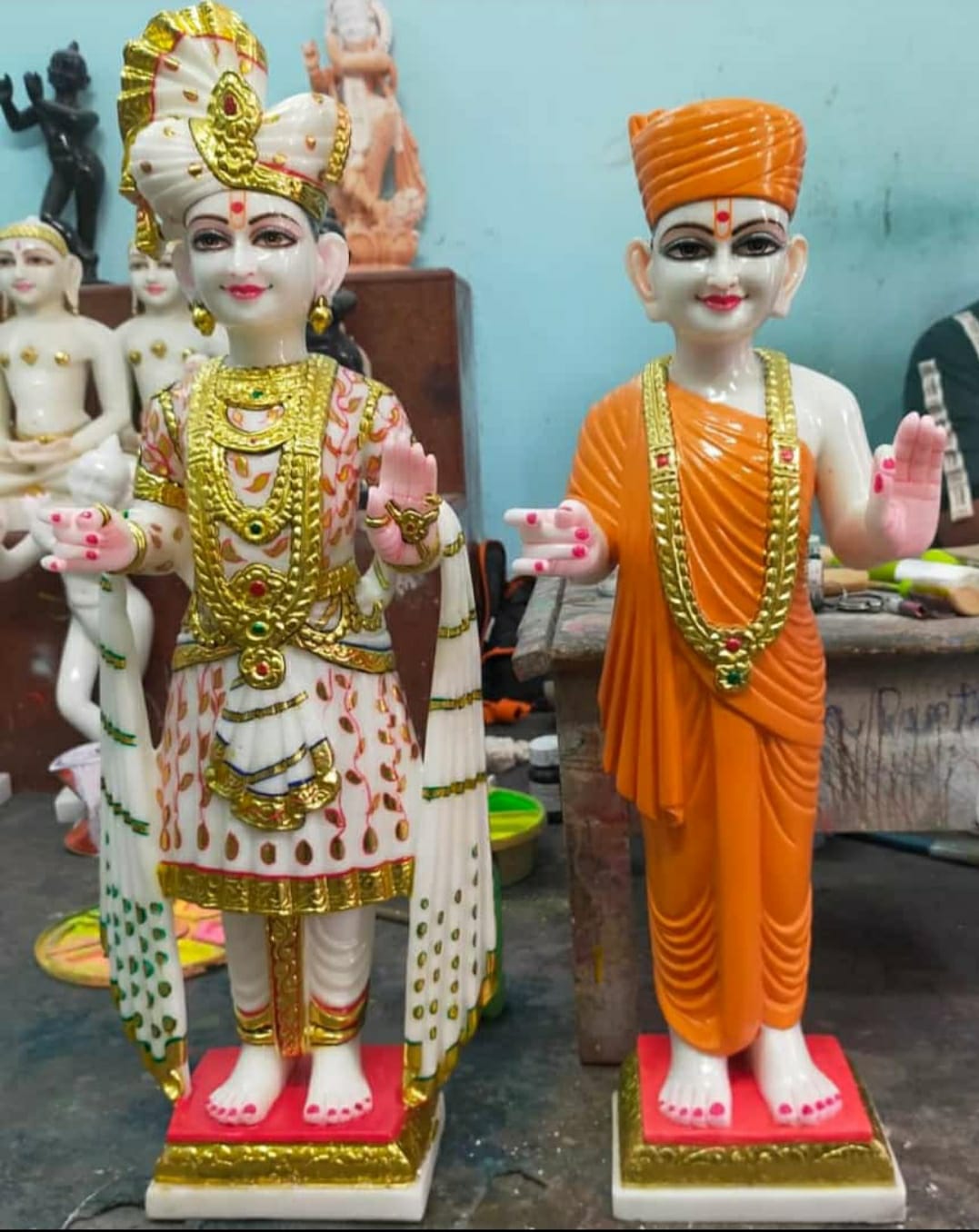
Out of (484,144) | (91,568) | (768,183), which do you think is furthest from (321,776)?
(484,144)

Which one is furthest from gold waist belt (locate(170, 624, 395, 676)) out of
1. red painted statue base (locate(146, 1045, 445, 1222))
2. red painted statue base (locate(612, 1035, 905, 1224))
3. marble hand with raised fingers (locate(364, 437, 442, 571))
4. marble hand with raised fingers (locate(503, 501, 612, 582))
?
red painted statue base (locate(612, 1035, 905, 1224))

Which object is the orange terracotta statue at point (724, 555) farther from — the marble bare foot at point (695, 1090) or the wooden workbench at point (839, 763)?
Answer: the wooden workbench at point (839, 763)

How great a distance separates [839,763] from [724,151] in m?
1.00

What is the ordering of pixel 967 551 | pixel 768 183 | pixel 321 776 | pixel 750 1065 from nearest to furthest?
pixel 768 183, pixel 321 776, pixel 750 1065, pixel 967 551

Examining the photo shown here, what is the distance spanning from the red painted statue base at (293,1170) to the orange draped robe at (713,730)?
17.1 inches

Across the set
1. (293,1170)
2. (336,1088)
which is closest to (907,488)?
(336,1088)

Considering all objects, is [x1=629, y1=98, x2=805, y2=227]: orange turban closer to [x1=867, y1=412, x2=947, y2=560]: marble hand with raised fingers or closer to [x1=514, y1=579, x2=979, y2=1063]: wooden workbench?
[x1=867, y1=412, x2=947, y2=560]: marble hand with raised fingers

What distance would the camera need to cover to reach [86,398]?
3.59m

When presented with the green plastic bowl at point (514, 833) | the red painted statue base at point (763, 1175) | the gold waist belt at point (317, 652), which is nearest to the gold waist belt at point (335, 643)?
the gold waist belt at point (317, 652)

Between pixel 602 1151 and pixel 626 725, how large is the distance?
69cm

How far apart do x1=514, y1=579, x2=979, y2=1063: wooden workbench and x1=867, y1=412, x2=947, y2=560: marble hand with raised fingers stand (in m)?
0.39

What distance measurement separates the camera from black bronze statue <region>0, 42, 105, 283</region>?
375 cm

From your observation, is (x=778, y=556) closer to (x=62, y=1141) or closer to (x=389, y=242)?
(x=62, y=1141)

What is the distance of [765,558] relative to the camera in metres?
1.47
